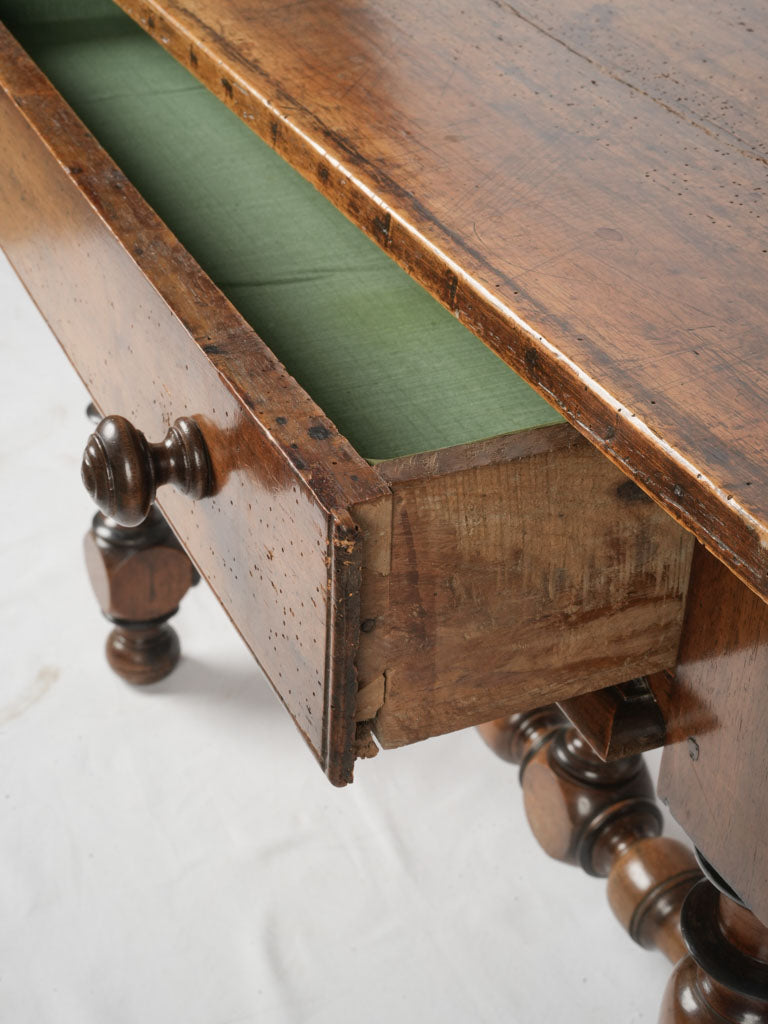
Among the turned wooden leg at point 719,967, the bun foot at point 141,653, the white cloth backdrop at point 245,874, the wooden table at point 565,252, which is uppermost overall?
the wooden table at point 565,252

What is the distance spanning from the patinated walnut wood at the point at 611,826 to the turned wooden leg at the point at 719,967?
0.14m

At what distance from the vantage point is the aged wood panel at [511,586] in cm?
51

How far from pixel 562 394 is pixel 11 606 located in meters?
0.99

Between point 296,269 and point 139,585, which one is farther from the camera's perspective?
point 139,585

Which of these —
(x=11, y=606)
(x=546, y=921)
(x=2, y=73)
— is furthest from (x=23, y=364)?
(x=546, y=921)

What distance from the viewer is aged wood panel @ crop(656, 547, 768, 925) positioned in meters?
0.56

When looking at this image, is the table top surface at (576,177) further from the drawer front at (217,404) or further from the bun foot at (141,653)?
the bun foot at (141,653)

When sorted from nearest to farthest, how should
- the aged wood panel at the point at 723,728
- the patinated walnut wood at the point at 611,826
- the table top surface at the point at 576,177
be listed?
the table top surface at the point at 576,177, the aged wood panel at the point at 723,728, the patinated walnut wood at the point at 611,826

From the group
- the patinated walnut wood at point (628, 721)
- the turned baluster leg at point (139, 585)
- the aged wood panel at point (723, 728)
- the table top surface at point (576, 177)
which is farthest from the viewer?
the turned baluster leg at point (139, 585)

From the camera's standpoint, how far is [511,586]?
1.81ft

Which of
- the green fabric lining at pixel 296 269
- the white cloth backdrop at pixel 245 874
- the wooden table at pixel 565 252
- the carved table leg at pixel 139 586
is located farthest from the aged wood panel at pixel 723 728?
the carved table leg at pixel 139 586

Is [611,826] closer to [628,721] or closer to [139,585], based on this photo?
[628,721]

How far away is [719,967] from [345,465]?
0.45 meters

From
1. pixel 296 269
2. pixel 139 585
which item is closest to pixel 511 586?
pixel 296 269
